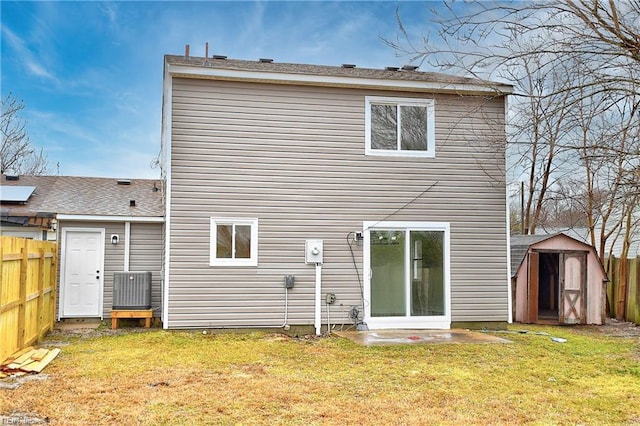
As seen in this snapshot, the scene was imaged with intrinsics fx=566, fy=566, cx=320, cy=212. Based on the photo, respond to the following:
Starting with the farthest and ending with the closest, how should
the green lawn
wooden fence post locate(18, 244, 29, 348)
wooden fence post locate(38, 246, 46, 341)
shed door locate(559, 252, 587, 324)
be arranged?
shed door locate(559, 252, 587, 324), wooden fence post locate(38, 246, 46, 341), wooden fence post locate(18, 244, 29, 348), the green lawn

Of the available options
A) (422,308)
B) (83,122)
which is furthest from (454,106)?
(83,122)

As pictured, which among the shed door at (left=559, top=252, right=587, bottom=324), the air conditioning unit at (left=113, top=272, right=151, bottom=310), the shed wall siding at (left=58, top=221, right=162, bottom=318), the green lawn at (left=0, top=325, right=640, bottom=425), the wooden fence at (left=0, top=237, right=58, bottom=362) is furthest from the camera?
the shed door at (left=559, top=252, right=587, bottom=324)

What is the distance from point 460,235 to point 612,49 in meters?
5.01

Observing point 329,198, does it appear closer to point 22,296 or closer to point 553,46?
point 553,46

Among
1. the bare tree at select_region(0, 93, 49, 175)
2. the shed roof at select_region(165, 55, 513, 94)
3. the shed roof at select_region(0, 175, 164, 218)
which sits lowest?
the shed roof at select_region(0, 175, 164, 218)

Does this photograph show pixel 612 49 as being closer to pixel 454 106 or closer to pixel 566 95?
pixel 566 95

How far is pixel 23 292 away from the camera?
733 cm

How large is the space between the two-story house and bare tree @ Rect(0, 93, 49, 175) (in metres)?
14.8

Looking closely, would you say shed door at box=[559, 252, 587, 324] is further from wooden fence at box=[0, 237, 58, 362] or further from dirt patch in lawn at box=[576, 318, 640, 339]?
wooden fence at box=[0, 237, 58, 362]

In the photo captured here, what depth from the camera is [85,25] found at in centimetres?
1243

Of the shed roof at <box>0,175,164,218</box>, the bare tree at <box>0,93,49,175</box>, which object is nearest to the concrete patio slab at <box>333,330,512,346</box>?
the shed roof at <box>0,175,164,218</box>

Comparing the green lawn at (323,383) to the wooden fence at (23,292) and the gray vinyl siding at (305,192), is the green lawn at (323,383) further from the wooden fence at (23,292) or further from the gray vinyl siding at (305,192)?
the gray vinyl siding at (305,192)

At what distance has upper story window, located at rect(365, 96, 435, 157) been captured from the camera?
10570mm

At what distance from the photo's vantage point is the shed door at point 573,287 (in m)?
12.8
